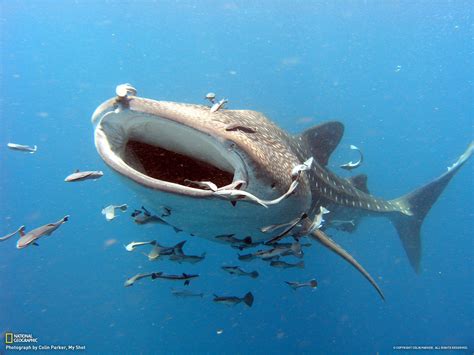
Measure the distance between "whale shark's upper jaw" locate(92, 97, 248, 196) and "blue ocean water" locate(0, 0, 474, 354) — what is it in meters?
0.48

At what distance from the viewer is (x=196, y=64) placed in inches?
2299

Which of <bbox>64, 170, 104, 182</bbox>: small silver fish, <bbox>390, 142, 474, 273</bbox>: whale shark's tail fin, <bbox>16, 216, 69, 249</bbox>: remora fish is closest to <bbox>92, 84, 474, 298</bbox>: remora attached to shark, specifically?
<bbox>64, 170, 104, 182</bbox>: small silver fish

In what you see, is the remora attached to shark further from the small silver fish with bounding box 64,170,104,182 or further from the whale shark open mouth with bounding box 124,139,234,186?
the small silver fish with bounding box 64,170,104,182

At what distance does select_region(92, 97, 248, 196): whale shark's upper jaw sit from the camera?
209cm

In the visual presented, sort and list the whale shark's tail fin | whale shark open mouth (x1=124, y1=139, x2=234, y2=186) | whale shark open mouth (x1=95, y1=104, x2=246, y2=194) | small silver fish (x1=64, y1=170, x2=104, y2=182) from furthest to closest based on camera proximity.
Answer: the whale shark's tail fin
small silver fish (x1=64, y1=170, x2=104, y2=182)
whale shark open mouth (x1=124, y1=139, x2=234, y2=186)
whale shark open mouth (x1=95, y1=104, x2=246, y2=194)

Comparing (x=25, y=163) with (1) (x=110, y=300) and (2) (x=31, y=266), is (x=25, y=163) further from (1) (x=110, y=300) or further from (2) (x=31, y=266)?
(1) (x=110, y=300)

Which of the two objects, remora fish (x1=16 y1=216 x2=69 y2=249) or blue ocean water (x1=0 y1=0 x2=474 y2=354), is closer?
remora fish (x1=16 y1=216 x2=69 y2=249)

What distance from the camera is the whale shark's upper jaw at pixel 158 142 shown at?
2088mm

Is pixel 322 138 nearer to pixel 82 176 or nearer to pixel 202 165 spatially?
pixel 202 165

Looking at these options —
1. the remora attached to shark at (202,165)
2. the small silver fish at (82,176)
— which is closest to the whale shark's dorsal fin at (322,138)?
the remora attached to shark at (202,165)

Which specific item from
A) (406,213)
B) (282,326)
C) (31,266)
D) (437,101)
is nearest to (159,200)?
(406,213)

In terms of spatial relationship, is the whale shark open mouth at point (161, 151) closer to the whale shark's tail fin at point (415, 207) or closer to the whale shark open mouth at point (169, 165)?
the whale shark open mouth at point (169, 165)

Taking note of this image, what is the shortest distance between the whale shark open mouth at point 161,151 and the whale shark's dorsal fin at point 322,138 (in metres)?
2.63

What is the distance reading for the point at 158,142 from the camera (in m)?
2.96
